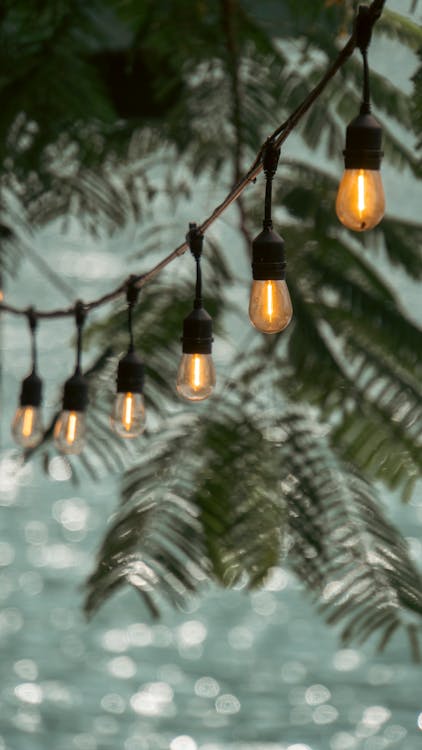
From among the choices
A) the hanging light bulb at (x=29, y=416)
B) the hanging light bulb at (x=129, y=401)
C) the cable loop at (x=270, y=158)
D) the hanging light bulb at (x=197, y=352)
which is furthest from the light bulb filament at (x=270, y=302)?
the hanging light bulb at (x=29, y=416)

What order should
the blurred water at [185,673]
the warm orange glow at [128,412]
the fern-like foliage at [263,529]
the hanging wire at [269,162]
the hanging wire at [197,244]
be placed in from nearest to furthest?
the hanging wire at [269,162]
the hanging wire at [197,244]
the warm orange glow at [128,412]
the fern-like foliage at [263,529]
the blurred water at [185,673]

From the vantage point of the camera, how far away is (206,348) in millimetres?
1680

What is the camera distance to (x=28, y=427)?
2.19 m

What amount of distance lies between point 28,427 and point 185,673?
1243cm

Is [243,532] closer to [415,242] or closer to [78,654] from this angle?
[415,242]

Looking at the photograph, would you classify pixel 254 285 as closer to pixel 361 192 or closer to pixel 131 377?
pixel 361 192

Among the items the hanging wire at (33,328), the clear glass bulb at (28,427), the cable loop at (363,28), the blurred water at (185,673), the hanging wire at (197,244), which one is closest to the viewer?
the cable loop at (363,28)

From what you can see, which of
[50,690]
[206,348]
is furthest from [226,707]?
[206,348]

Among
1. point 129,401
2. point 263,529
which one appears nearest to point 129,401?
point 129,401

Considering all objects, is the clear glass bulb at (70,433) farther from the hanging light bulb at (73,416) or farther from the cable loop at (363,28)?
the cable loop at (363,28)

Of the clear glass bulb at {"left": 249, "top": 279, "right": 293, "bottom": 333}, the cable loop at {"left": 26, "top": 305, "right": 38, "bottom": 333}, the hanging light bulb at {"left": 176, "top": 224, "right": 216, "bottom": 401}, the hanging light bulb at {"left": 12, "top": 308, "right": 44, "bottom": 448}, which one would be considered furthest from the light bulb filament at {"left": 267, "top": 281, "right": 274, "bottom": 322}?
the cable loop at {"left": 26, "top": 305, "right": 38, "bottom": 333}

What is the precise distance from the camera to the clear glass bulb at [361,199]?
1.18m

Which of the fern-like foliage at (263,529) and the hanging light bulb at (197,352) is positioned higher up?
the hanging light bulb at (197,352)

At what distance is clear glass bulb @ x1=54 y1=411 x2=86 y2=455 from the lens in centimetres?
208
